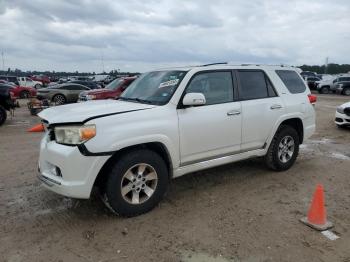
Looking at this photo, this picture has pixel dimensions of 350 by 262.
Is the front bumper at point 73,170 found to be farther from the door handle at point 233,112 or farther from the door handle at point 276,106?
the door handle at point 276,106

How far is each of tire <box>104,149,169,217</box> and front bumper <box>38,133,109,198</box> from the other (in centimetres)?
22

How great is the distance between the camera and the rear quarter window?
5883 millimetres

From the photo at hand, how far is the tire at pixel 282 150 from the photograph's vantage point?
5.65 m

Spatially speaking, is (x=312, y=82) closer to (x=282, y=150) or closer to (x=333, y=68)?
(x=282, y=150)

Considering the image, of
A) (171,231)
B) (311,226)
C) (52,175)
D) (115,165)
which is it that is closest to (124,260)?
(171,231)

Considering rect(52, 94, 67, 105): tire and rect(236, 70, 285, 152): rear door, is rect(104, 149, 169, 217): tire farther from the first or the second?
rect(52, 94, 67, 105): tire

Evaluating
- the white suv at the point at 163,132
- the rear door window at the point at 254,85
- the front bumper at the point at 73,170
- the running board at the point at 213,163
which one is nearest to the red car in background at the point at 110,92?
the white suv at the point at 163,132

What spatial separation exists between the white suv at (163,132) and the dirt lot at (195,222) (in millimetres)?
382

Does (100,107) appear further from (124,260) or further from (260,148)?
(260,148)

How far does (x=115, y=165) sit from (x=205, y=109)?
147 centimetres

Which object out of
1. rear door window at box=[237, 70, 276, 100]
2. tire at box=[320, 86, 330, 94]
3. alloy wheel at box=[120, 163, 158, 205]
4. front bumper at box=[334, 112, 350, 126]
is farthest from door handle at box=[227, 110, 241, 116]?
tire at box=[320, 86, 330, 94]

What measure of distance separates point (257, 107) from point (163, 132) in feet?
5.96

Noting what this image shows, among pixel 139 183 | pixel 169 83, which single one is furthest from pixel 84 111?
pixel 169 83

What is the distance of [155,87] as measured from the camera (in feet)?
15.7
